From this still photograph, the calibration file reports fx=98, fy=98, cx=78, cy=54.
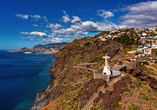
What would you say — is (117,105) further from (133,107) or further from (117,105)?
(133,107)

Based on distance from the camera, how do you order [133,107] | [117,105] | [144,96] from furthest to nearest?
[144,96], [117,105], [133,107]

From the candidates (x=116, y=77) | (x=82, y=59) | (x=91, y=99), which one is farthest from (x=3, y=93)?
(x=116, y=77)

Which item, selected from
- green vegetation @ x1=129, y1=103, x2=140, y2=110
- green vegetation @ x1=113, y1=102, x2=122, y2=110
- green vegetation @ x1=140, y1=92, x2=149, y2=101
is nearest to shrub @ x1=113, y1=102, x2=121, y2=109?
green vegetation @ x1=113, y1=102, x2=122, y2=110

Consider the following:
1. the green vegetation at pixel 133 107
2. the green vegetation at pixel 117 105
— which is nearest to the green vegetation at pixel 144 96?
the green vegetation at pixel 133 107

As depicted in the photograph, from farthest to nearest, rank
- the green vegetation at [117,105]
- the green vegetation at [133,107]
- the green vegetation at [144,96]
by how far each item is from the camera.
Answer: the green vegetation at [144,96]
the green vegetation at [117,105]
the green vegetation at [133,107]

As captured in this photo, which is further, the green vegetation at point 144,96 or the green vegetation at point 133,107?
the green vegetation at point 144,96

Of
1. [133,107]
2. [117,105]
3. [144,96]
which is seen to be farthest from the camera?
[144,96]

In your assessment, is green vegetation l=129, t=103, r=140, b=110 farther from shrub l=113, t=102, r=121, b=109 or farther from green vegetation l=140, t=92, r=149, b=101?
green vegetation l=140, t=92, r=149, b=101

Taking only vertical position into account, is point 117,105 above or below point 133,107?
above

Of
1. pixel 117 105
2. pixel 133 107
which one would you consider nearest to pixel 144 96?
pixel 133 107

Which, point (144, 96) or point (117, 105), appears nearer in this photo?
point (117, 105)

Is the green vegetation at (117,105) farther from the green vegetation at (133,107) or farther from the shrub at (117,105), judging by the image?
the green vegetation at (133,107)
